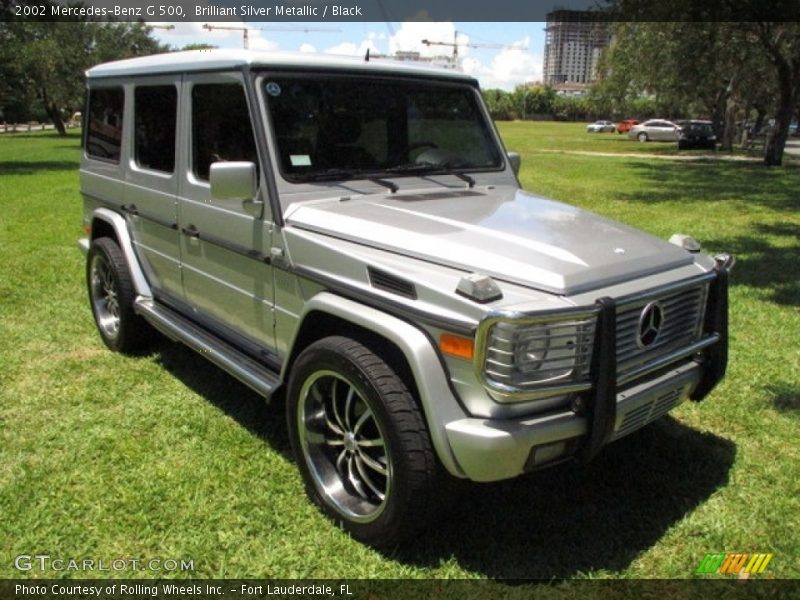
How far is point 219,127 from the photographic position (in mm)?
3809

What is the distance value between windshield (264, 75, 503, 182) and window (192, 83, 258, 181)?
0.21 meters

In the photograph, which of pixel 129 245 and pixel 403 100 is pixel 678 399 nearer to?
pixel 403 100

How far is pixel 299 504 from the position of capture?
3359 mm

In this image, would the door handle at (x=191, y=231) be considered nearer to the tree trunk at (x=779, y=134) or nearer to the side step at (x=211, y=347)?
the side step at (x=211, y=347)

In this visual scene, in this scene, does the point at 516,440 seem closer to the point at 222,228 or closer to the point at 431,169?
the point at 431,169

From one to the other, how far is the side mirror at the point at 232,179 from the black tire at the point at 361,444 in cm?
86

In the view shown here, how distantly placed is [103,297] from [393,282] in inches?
144

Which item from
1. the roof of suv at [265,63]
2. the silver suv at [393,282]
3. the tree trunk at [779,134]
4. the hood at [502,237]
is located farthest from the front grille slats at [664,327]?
the tree trunk at [779,134]

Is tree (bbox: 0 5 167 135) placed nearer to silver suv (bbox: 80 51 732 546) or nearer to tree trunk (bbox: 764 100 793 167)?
tree trunk (bbox: 764 100 793 167)

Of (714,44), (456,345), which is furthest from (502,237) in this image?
(714,44)

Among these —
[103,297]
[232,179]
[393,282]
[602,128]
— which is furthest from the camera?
[602,128]

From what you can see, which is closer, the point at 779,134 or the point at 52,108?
the point at 779,134

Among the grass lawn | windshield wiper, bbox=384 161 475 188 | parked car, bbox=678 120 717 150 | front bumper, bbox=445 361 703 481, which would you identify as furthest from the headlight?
parked car, bbox=678 120 717 150

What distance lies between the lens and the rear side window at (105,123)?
16.4 ft
